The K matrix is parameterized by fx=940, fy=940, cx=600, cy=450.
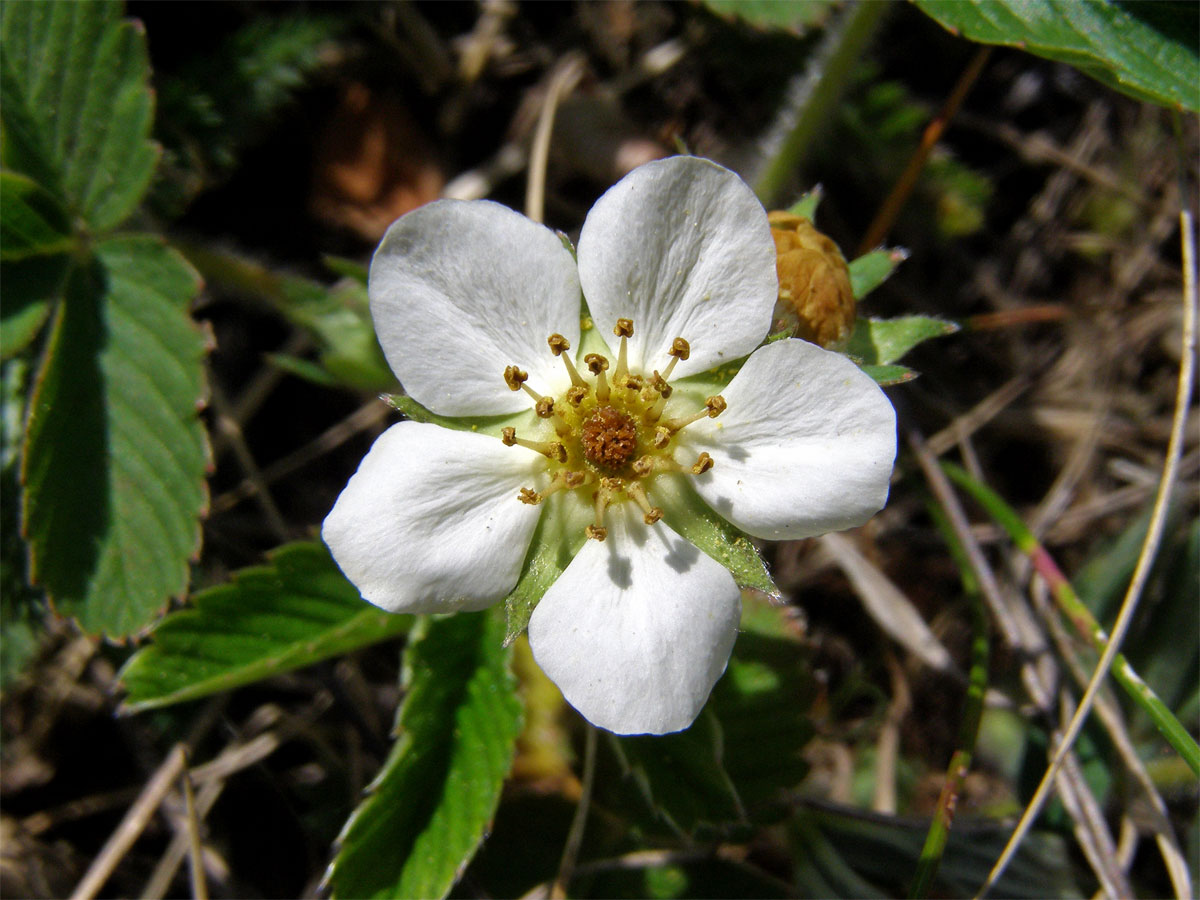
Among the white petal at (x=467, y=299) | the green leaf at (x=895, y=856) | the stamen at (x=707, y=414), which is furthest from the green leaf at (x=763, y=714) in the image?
the white petal at (x=467, y=299)

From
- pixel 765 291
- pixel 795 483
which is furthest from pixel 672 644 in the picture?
pixel 765 291

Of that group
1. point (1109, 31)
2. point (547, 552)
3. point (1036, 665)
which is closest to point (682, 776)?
point (547, 552)

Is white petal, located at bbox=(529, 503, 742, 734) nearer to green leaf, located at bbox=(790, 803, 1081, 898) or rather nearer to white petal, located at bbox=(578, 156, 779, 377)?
white petal, located at bbox=(578, 156, 779, 377)

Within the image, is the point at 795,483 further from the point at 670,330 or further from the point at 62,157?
the point at 62,157

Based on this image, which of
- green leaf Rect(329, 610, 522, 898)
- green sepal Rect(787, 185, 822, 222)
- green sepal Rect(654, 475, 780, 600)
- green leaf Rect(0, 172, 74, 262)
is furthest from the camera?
green leaf Rect(0, 172, 74, 262)

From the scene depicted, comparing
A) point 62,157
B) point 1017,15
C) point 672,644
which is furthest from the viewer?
point 62,157

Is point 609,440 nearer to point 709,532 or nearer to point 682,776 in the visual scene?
point 709,532

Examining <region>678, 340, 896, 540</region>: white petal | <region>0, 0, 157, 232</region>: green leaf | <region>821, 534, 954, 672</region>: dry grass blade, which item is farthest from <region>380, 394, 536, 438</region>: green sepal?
<region>821, 534, 954, 672</region>: dry grass blade
